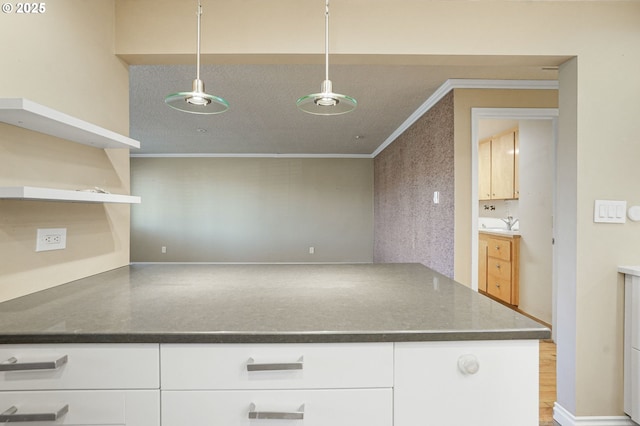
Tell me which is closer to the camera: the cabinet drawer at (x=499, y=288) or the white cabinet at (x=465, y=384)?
the white cabinet at (x=465, y=384)

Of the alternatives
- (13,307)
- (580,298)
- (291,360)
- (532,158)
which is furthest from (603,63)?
(13,307)

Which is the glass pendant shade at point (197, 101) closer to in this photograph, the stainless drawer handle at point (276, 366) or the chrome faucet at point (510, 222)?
the stainless drawer handle at point (276, 366)

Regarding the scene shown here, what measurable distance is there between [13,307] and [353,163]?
576 cm

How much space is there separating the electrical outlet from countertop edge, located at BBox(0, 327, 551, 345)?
23.0 inches

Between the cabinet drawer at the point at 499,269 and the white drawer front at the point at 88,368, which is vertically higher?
the white drawer front at the point at 88,368

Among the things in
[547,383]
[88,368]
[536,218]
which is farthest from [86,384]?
[536,218]

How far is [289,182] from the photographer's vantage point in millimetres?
6270

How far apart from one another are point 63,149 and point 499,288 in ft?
13.9

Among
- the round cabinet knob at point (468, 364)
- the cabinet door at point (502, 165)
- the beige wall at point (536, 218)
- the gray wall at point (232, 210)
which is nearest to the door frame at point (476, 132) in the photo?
the beige wall at point (536, 218)

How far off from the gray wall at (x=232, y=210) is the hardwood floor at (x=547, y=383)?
3793 millimetres

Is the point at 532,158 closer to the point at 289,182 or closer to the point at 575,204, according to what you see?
the point at 575,204

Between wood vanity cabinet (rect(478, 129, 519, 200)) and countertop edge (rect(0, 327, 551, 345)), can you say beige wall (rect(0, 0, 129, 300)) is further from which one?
wood vanity cabinet (rect(478, 129, 519, 200))

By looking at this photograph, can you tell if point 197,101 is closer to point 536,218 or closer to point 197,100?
point 197,100

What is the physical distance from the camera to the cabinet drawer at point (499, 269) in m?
3.53
